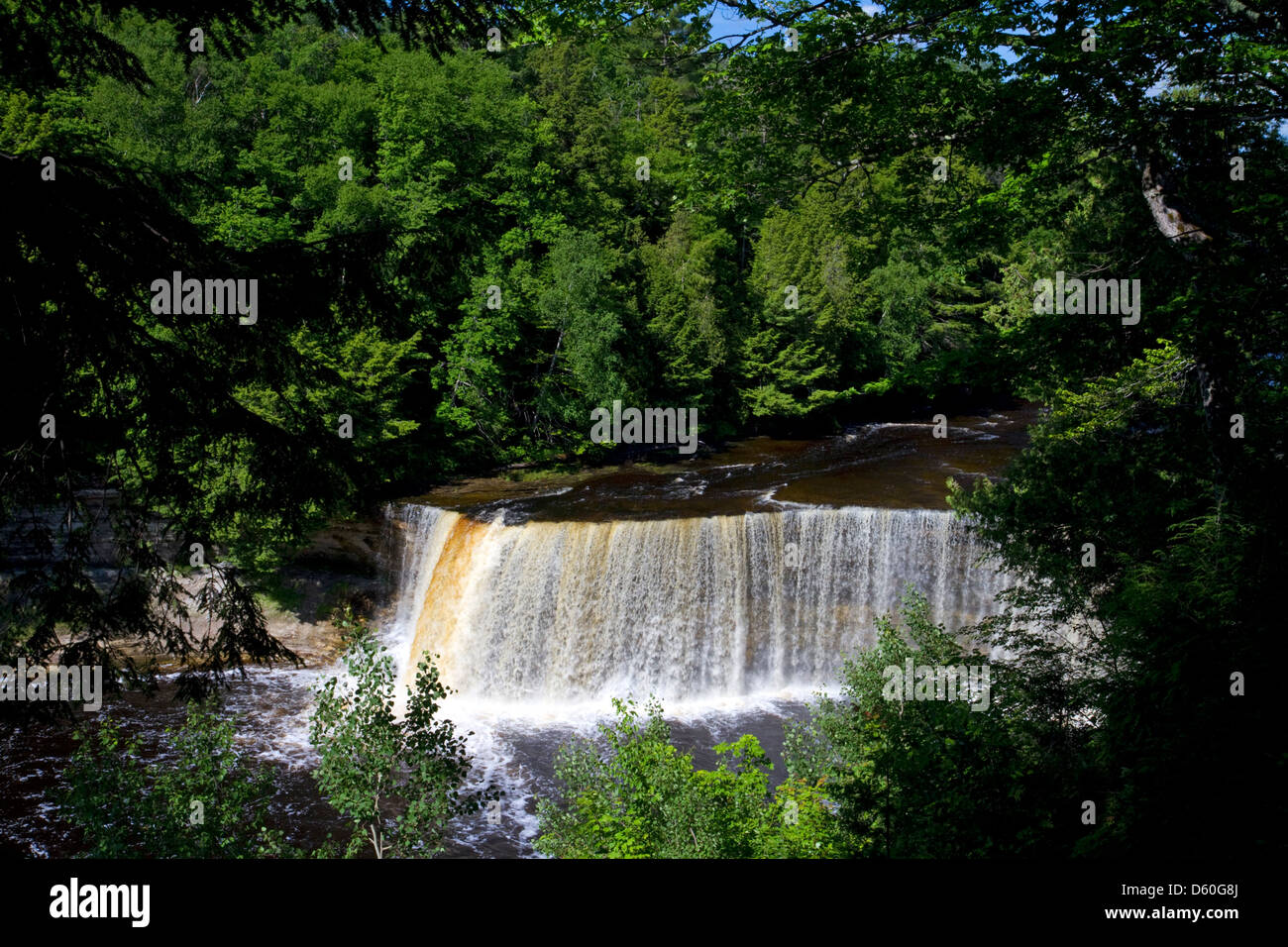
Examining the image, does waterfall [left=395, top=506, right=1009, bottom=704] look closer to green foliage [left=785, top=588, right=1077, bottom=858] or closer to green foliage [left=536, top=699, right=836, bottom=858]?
green foliage [left=536, top=699, right=836, bottom=858]

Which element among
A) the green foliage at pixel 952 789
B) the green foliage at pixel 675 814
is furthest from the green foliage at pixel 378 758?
the green foliage at pixel 952 789

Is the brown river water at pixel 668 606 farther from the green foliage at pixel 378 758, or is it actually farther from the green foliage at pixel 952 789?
the green foliage at pixel 952 789

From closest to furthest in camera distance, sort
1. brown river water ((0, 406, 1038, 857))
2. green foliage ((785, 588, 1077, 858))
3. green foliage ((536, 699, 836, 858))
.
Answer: green foliage ((785, 588, 1077, 858)) → green foliage ((536, 699, 836, 858)) → brown river water ((0, 406, 1038, 857))

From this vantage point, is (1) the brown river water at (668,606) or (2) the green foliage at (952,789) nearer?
(2) the green foliage at (952,789)

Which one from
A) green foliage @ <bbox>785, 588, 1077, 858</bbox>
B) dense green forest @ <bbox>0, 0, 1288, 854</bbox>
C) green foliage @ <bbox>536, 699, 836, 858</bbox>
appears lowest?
green foliage @ <bbox>536, 699, 836, 858</bbox>

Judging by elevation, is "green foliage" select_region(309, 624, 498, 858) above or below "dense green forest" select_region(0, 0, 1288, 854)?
below

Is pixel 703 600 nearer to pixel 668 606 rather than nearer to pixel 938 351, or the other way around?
pixel 668 606

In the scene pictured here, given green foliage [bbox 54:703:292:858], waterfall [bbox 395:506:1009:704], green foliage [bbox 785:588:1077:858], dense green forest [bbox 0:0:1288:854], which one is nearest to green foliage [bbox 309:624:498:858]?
green foliage [bbox 54:703:292:858]

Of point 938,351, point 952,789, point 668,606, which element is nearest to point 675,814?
point 952,789

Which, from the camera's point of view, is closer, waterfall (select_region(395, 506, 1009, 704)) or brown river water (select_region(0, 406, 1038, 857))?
brown river water (select_region(0, 406, 1038, 857))
